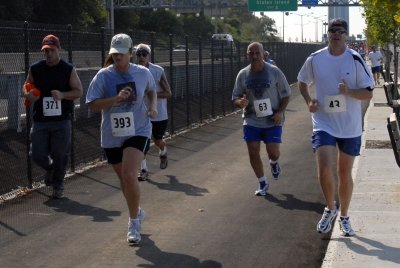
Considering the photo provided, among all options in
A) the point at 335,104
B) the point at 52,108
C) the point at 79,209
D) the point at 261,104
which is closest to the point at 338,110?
the point at 335,104

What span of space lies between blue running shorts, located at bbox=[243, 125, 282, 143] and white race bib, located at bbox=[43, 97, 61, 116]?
230cm

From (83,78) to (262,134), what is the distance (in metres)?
7.69

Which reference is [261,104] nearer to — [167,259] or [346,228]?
[346,228]

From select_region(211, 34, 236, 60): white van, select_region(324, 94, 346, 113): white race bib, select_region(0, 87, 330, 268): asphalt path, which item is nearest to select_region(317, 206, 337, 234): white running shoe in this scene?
select_region(0, 87, 330, 268): asphalt path

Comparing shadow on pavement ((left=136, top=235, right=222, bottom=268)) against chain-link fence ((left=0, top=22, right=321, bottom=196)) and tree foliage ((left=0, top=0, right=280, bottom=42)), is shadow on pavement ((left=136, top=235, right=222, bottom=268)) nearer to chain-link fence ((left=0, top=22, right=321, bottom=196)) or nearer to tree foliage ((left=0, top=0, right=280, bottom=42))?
chain-link fence ((left=0, top=22, right=321, bottom=196))

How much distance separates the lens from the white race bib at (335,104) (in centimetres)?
832

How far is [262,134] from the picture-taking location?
11180mm

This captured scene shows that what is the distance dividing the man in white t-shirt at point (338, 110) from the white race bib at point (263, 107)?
8.08 feet

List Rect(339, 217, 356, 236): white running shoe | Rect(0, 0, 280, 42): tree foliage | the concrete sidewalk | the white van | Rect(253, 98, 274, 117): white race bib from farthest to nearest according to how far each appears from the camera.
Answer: Rect(0, 0, 280, 42): tree foliage < the white van < Rect(253, 98, 274, 117): white race bib < Rect(339, 217, 356, 236): white running shoe < the concrete sidewalk

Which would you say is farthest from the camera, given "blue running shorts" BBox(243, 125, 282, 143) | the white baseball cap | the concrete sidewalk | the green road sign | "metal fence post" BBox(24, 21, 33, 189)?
the green road sign

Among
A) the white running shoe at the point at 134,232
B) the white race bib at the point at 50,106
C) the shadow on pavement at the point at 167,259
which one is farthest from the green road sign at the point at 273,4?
the shadow on pavement at the point at 167,259

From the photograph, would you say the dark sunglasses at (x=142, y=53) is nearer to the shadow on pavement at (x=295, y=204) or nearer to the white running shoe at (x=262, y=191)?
the white running shoe at (x=262, y=191)

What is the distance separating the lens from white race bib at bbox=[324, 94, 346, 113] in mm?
8320

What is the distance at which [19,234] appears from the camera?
8.92m
